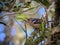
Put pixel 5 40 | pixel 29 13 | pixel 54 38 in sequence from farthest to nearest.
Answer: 1. pixel 5 40
2. pixel 54 38
3. pixel 29 13

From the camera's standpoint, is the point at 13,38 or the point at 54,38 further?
the point at 13,38

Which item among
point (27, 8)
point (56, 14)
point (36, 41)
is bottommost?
point (36, 41)

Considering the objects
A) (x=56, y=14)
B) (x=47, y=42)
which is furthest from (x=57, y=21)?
(x=47, y=42)

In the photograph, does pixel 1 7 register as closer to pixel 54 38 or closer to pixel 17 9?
pixel 17 9

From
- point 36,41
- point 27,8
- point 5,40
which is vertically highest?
point 27,8

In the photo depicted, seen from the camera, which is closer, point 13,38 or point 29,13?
point 29,13

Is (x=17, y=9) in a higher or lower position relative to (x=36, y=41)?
higher

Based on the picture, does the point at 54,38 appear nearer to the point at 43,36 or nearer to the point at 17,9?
the point at 43,36

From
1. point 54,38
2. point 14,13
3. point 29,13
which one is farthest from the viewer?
point 54,38

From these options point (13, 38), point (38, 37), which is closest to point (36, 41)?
point (38, 37)
